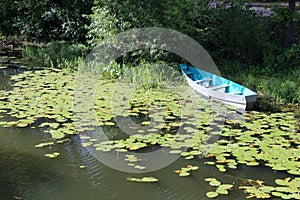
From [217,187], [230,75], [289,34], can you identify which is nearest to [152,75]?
[230,75]

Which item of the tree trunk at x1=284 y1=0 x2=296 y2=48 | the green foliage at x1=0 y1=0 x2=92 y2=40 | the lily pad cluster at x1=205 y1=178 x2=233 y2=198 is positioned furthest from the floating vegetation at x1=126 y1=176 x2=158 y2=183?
the green foliage at x1=0 y1=0 x2=92 y2=40

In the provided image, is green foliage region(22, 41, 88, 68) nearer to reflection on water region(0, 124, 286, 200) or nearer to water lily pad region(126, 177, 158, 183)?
reflection on water region(0, 124, 286, 200)

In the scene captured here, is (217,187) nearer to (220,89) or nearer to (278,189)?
(278,189)

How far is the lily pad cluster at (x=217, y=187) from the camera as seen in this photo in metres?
4.25

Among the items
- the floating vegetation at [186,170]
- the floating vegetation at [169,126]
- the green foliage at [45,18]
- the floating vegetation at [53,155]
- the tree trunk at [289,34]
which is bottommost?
the floating vegetation at [186,170]

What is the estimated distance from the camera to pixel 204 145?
5.49m

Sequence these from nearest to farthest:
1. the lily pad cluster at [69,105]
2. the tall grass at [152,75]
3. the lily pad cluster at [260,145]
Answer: the lily pad cluster at [260,145] → the lily pad cluster at [69,105] → the tall grass at [152,75]

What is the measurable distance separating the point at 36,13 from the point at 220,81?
7.17 meters

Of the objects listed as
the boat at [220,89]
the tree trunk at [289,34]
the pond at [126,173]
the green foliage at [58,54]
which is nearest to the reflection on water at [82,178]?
the pond at [126,173]

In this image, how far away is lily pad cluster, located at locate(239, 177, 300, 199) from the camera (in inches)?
166

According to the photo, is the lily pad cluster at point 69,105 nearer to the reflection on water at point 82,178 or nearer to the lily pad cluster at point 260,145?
the reflection on water at point 82,178

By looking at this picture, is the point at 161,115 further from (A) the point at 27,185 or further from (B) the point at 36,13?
(B) the point at 36,13

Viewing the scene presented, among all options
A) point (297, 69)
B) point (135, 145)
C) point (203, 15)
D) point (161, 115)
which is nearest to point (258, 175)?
point (135, 145)

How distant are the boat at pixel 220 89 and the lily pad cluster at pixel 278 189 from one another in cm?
253
